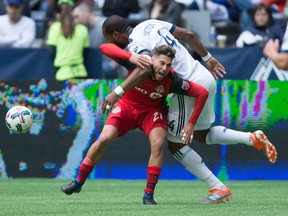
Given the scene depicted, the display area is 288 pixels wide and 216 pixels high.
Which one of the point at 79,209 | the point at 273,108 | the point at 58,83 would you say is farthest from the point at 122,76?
the point at 79,209

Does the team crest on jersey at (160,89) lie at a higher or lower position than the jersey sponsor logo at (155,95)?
higher

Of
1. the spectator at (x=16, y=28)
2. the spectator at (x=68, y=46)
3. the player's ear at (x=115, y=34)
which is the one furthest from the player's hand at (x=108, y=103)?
the spectator at (x=16, y=28)

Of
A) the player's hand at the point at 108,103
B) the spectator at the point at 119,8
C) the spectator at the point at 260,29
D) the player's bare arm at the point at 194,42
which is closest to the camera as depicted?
the player's hand at the point at 108,103

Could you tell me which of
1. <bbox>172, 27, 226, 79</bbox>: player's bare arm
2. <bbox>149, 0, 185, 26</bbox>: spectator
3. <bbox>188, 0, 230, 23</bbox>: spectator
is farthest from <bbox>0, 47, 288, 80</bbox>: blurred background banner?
<bbox>172, 27, 226, 79</bbox>: player's bare arm

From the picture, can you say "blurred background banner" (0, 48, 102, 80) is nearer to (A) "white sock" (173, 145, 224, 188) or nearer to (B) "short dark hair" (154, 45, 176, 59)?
(A) "white sock" (173, 145, 224, 188)

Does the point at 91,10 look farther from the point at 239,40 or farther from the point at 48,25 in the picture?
the point at 239,40

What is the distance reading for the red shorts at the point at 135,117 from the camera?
9.63m

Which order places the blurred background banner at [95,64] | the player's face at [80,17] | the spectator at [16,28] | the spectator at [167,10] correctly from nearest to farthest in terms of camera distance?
the blurred background banner at [95,64] → the spectator at [167,10] → the player's face at [80,17] → the spectator at [16,28]

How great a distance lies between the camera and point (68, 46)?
1428 cm

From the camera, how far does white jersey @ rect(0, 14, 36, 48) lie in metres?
15.0

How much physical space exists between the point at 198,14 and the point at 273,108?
86.8 inches

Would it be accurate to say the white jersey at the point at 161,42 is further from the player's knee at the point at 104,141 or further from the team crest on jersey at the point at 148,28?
the player's knee at the point at 104,141

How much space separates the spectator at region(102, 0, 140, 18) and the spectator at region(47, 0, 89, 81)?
1.21 metres

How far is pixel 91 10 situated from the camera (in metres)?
15.2
